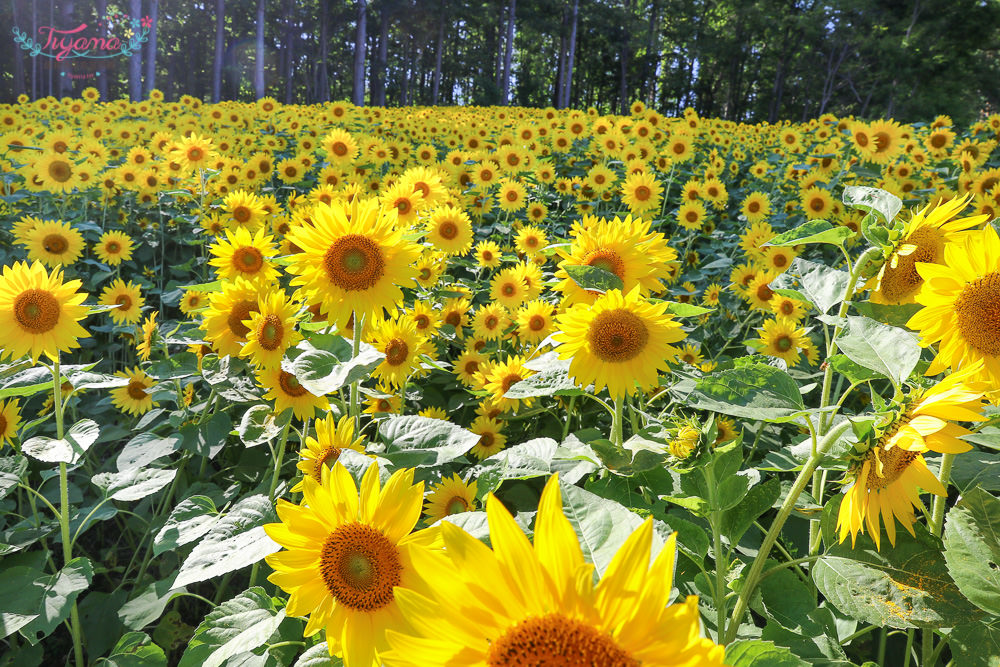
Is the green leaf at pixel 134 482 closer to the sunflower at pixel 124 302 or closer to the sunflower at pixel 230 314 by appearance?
the sunflower at pixel 230 314

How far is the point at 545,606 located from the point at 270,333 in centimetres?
138

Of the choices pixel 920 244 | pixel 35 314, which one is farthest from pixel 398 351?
pixel 920 244

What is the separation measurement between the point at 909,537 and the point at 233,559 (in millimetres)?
1253

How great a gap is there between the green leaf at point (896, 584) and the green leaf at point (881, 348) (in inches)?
12.0

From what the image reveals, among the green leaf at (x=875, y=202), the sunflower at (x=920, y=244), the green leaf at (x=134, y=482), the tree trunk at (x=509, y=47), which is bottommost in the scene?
the green leaf at (x=134, y=482)

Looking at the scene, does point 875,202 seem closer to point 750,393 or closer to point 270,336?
point 750,393

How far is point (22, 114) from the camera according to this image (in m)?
10.2

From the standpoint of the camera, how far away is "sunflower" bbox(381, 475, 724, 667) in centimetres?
53

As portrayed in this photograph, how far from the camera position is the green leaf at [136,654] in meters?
1.57

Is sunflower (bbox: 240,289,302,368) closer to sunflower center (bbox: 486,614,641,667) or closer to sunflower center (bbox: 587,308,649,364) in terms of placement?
sunflower center (bbox: 587,308,649,364)

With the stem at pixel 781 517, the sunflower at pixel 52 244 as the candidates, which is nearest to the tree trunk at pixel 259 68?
the sunflower at pixel 52 244

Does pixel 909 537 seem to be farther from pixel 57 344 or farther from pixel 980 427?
pixel 57 344

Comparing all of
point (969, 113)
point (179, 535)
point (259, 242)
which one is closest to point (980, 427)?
point (179, 535)
